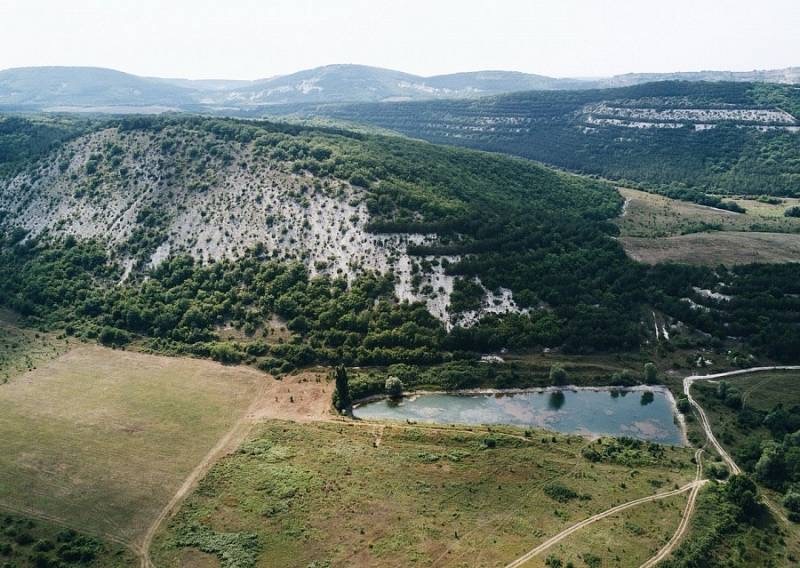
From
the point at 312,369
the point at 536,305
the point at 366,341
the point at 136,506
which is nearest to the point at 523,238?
the point at 536,305

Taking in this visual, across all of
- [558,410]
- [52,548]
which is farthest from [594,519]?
[52,548]

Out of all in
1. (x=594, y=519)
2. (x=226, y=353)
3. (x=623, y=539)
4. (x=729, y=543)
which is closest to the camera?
(x=729, y=543)

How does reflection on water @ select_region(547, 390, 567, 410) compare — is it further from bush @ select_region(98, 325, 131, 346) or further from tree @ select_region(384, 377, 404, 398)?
bush @ select_region(98, 325, 131, 346)

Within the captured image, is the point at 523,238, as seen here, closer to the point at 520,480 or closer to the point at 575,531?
the point at 520,480

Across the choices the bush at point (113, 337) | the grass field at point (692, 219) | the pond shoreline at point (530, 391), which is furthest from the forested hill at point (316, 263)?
the grass field at point (692, 219)

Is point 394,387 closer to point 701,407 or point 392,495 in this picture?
point 392,495

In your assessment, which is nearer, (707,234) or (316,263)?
(316,263)
